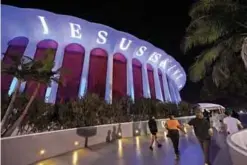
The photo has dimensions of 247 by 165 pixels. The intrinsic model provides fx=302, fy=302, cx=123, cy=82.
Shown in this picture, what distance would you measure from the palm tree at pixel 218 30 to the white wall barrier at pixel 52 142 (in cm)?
484

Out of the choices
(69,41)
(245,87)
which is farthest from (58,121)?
(245,87)

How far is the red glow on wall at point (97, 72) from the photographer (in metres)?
26.7

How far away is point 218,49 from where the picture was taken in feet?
38.4

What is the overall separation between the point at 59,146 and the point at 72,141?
1072 millimetres

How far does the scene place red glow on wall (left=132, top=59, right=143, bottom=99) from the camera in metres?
31.2

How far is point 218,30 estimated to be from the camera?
10516 millimetres

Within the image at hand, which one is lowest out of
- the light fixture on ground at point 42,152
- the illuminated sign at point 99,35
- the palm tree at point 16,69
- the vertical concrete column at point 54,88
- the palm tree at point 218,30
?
the light fixture on ground at point 42,152

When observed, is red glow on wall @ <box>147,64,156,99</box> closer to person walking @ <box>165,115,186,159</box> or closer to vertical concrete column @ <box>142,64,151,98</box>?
vertical concrete column @ <box>142,64,151,98</box>

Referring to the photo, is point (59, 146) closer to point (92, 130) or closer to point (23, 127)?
point (23, 127)

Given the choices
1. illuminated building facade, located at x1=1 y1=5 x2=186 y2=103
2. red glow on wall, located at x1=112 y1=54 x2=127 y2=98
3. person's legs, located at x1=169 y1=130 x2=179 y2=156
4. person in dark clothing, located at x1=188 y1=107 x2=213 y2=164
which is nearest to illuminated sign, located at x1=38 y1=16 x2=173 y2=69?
illuminated building facade, located at x1=1 y1=5 x2=186 y2=103

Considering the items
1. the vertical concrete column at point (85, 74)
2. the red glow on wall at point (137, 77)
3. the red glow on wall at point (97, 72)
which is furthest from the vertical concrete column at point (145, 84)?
the vertical concrete column at point (85, 74)

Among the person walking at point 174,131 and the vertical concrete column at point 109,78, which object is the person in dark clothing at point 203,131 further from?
the vertical concrete column at point 109,78

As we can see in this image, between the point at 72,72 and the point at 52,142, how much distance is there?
16.7m

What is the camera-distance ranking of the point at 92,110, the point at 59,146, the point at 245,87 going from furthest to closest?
1. the point at 245,87
2. the point at 92,110
3. the point at 59,146
